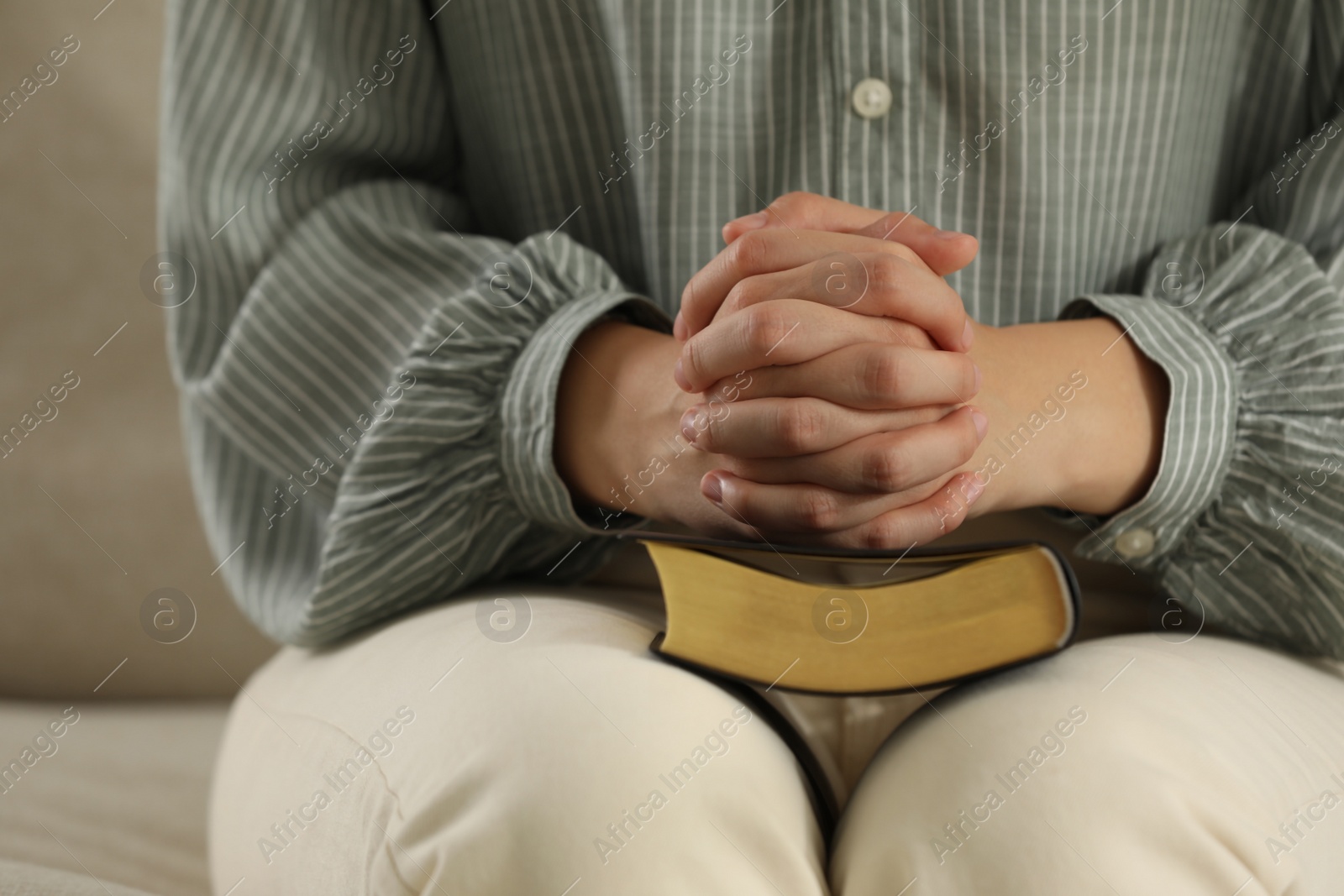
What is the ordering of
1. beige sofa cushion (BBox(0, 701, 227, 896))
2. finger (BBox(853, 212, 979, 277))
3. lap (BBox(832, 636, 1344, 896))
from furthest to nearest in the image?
beige sofa cushion (BBox(0, 701, 227, 896)), finger (BBox(853, 212, 979, 277)), lap (BBox(832, 636, 1344, 896))

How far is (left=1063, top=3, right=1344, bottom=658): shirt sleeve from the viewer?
424 millimetres

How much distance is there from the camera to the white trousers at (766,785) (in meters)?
0.31

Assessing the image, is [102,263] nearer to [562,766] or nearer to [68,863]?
[68,863]

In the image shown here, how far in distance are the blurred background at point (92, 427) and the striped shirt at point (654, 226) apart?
23cm

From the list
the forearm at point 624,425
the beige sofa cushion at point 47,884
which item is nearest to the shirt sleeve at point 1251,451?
the forearm at point 624,425

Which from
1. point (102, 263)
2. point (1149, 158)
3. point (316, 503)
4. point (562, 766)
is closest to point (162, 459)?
point (102, 263)

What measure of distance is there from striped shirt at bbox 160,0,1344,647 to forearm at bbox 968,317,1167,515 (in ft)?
0.04

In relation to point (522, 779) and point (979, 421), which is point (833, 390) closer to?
point (979, 421)

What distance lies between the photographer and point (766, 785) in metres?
0.34

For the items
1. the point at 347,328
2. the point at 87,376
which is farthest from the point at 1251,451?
the point at 87,376

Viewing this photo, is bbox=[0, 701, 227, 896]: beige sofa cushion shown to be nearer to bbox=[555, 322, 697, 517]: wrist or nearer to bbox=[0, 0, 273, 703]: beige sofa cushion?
bbox=[0, 0, 273, 703]: beige sofa cushion

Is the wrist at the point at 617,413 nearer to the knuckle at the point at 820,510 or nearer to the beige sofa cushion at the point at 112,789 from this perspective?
the knuckle at the point at 820,510

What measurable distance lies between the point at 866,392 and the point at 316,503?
1.08 ft

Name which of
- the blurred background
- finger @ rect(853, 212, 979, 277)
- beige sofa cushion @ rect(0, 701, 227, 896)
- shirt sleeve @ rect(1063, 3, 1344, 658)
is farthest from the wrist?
the blurred background
